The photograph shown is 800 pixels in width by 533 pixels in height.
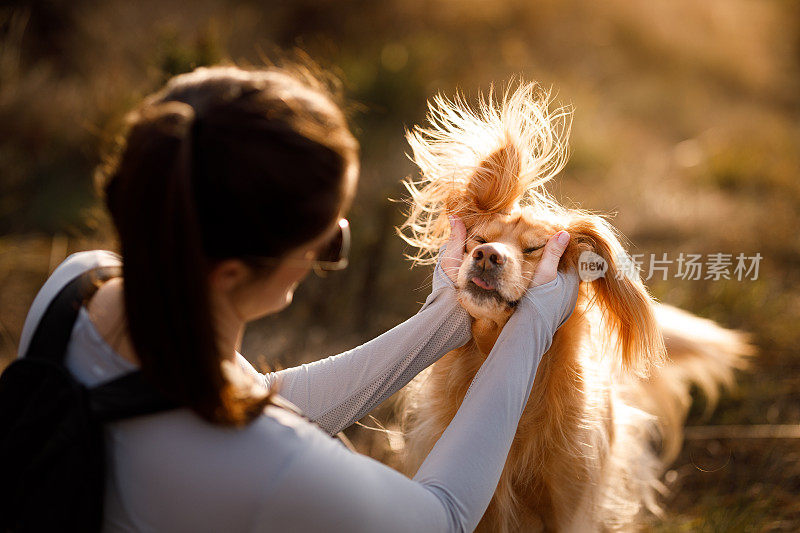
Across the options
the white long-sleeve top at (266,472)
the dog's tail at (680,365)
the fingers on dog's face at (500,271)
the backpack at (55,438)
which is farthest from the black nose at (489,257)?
the dog's tail at (680,365)

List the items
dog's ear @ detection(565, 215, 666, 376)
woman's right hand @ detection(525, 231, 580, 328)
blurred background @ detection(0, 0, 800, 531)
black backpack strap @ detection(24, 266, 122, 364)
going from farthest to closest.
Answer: blurred background @ detection(0, 0, 800, 531), dog's ear @ detection(565, 215, 666, 376), woman's right hand @ detection(525, 231, 580, 328), black backpack strap @ detection(24, 266, 122, 364)

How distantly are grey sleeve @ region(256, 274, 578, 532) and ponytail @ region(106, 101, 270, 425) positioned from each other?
0.18m

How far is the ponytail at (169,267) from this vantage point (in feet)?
3.30

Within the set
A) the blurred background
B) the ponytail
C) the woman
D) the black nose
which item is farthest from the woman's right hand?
the ponytail

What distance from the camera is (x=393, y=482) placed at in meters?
1.22

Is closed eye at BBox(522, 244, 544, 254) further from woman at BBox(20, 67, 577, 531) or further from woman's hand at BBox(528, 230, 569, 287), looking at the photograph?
woman at BBox(20, 67, 577, 531)

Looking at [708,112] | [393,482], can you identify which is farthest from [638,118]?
[393,482]

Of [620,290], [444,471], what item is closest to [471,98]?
[620,290]

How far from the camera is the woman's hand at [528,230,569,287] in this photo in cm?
185

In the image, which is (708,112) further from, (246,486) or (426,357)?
(246,486)

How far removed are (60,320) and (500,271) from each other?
1236 millimetres

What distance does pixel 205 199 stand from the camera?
1.02 metres

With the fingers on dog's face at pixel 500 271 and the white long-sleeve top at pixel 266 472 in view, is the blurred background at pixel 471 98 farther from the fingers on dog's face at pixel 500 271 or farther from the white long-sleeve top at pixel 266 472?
the white long-sleeve top at pixel 266 472

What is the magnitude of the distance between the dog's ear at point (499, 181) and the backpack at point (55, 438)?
1.49 m
